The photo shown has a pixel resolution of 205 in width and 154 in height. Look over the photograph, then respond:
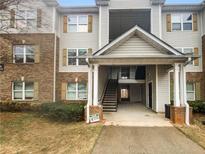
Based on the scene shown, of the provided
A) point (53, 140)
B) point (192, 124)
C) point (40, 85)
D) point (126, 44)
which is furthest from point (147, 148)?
point (40, 85)

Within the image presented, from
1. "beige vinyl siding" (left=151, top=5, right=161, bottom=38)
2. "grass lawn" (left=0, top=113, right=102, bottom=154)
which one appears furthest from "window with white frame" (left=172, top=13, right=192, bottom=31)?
"grass lawn" (left=0, top=113, right=102, bottom=154)

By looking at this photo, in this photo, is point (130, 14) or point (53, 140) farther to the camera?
point (130, 14)

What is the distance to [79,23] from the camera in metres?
20.4

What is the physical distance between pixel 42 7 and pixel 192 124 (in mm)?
14156

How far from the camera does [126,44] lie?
14508mm

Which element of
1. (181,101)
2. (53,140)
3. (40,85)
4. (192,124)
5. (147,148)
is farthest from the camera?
(40,85)

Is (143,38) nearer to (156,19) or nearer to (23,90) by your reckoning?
(156,19)

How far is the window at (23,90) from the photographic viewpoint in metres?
19.4

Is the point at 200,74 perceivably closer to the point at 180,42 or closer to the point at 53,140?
the point at 180,42

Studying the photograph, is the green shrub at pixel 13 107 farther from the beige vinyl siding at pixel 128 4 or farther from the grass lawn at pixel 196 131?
the grass lawn at pixel 196 131

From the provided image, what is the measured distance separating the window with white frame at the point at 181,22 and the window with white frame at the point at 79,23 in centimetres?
725

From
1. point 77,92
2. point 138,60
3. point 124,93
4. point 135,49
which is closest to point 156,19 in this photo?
point 135,49

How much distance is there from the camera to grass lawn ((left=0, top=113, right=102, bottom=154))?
9.03 m

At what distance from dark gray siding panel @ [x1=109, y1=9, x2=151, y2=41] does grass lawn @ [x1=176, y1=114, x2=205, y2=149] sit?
9188 millimetres
